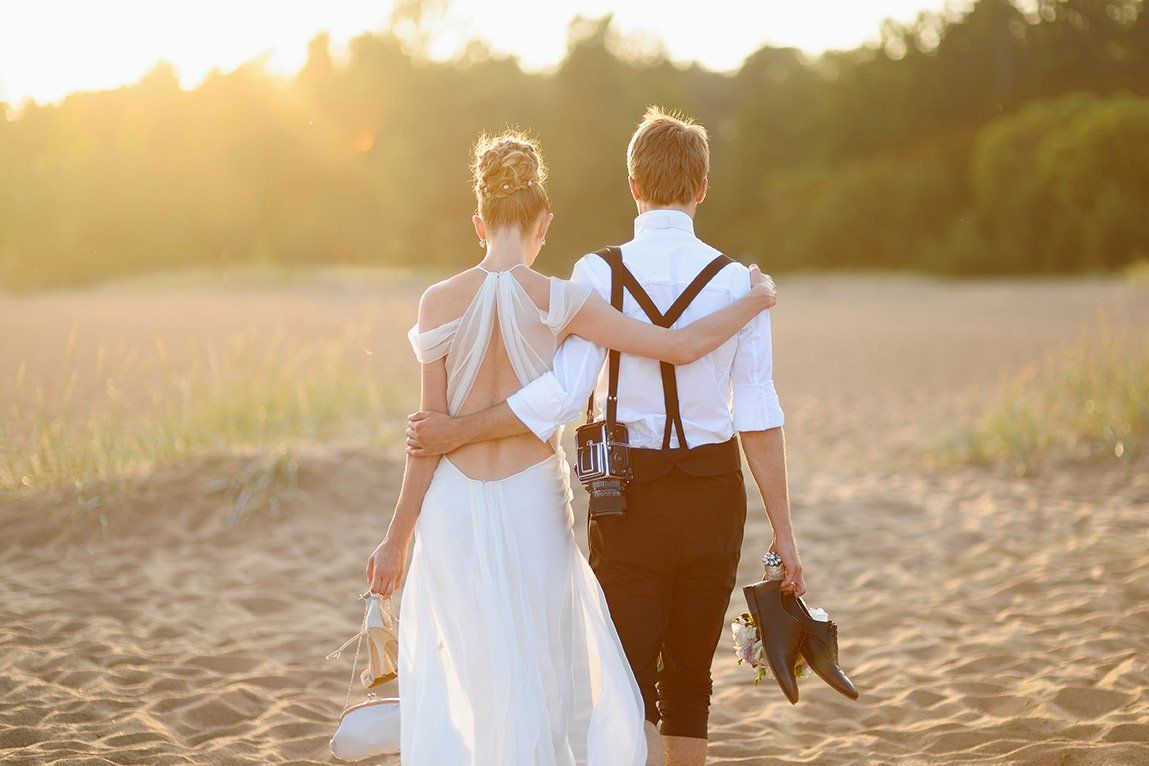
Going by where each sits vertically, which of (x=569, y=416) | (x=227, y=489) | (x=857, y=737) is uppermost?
(x=569, y=416)

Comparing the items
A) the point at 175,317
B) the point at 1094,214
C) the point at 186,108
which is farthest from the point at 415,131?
the point at 1094,214

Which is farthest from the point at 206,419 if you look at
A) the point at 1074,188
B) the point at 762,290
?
the point at 1074,188

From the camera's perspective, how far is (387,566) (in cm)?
287

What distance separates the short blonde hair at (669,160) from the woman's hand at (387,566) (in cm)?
112

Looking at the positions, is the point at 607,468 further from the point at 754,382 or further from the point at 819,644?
the point at 819,644

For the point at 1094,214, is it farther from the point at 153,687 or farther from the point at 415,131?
the point at 153,687

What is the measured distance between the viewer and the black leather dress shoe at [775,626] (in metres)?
3.00

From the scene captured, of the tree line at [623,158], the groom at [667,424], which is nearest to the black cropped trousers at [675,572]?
the groom at [667,424]

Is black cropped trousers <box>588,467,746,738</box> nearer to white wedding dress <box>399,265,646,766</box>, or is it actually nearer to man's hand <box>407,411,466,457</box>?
white wedding dress <box>399,265,646,766</box>

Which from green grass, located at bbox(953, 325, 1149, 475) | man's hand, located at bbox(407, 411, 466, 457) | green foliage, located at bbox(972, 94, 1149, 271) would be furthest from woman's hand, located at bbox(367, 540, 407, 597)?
green foliage, located at bbox(972, 94, 1149, 271)

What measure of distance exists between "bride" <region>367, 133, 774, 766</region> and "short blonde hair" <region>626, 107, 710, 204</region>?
0.27 metres

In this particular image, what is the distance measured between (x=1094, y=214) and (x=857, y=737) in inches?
1338

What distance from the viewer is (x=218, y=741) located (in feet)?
13.3

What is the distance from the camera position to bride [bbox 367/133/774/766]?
2.78m
